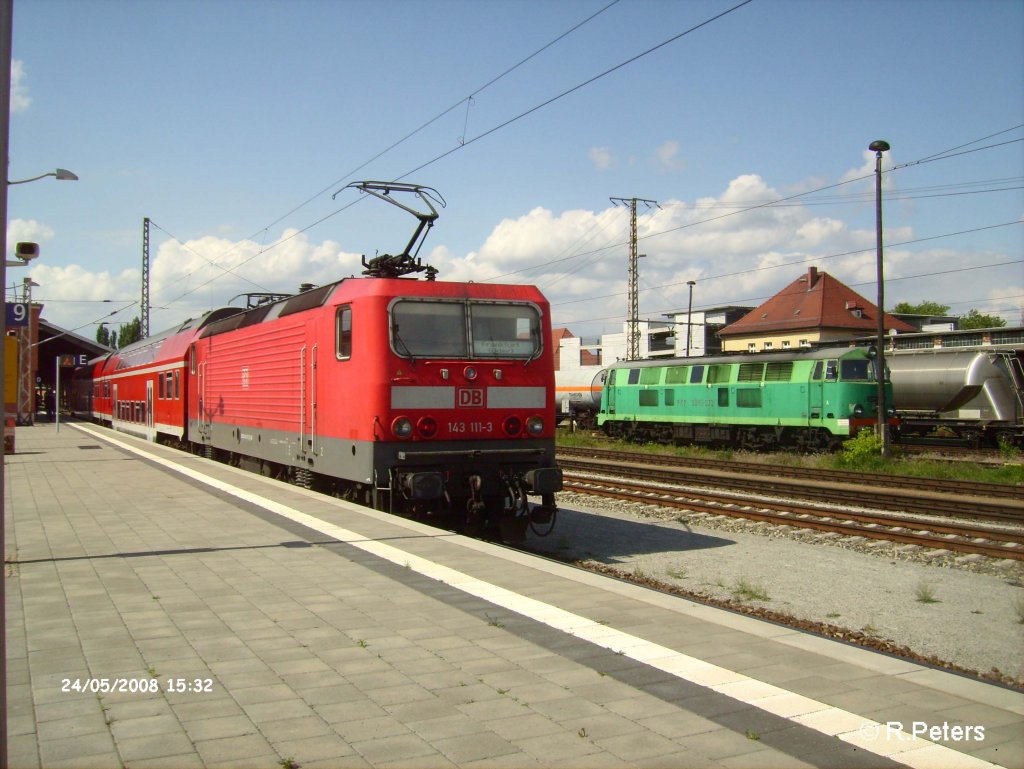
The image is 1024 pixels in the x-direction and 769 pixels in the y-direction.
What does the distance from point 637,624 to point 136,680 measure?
3054 millimetres

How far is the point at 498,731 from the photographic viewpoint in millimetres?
4172

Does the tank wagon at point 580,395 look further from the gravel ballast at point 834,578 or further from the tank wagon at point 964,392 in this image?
the gravel ballast at point 834,578

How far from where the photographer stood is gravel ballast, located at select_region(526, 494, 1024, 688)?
7.54 metres

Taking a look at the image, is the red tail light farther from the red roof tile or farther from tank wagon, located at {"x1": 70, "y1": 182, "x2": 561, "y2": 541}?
the red roof tile

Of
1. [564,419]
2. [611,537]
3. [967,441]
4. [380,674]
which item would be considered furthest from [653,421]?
[380,674]

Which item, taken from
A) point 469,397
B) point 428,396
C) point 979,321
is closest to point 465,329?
point 469,397

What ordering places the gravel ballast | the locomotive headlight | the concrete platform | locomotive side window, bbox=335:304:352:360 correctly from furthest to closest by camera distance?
locomotive side window, bbox=335:304:352:360, the locomotive headlight, the gravel ballast, the concrete platform

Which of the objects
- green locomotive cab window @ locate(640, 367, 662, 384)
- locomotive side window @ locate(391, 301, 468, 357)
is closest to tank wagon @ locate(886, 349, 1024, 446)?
green locomotive cab window @ locate(640, 367, 662, 384)

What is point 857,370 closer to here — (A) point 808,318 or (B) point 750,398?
(B) point 750,398

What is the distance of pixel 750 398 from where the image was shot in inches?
1049

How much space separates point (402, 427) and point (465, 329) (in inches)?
55.1

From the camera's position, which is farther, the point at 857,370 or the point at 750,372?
Result: the point at 750,372

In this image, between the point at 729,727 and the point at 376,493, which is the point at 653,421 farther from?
the point at 729,727

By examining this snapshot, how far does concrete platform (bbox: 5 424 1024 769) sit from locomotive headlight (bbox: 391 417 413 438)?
5.98ft
